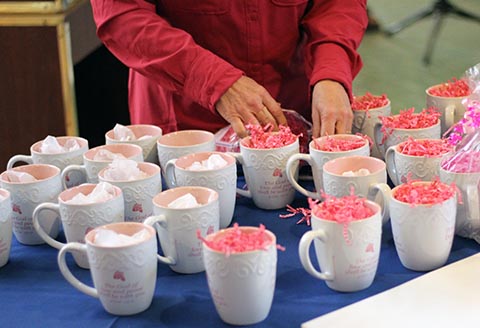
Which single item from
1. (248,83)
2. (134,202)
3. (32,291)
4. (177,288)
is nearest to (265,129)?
(248,83)

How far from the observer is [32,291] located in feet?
4.66

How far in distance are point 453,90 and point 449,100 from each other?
0.19 feet

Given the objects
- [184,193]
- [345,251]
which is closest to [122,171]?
[184,193]

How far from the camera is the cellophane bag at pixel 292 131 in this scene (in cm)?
193

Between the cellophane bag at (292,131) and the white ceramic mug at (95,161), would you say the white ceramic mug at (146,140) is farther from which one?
the cellophane bag at (292,131)

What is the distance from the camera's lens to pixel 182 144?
185 cm

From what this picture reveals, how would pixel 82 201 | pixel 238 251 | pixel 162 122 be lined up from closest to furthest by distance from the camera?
pixel 238 251
pixel 82 201
pixel 162 122

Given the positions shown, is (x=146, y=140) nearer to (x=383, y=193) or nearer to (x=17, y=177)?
(x=17, y=177)

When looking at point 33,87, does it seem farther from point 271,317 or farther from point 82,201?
point 271,317

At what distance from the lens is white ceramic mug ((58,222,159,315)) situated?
4.22ft

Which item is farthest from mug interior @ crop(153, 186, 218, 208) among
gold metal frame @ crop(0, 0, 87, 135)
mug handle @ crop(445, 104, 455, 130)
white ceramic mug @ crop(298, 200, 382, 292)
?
gold metal frame @ crop(0, 0, 87, 135)

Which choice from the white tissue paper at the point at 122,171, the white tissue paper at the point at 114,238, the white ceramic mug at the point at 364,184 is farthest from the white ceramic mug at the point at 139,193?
the white ceramic mug at the point at 364,184

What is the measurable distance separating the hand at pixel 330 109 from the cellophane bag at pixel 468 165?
0.92 feet

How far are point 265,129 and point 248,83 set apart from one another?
137mm
